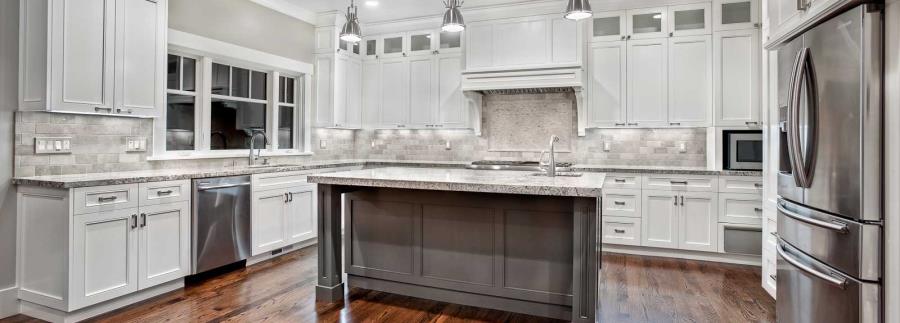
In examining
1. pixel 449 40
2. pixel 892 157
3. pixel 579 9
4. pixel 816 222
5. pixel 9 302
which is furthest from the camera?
pixel 449 40

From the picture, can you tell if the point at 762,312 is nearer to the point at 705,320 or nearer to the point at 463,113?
the point at 705,320

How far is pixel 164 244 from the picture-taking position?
3.47 metres

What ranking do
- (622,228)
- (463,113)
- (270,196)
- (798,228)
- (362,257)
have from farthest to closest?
(463,113), (622,228), (270,196), (362,257), (798,228)

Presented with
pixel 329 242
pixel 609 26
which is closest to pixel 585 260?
pixel 329 242

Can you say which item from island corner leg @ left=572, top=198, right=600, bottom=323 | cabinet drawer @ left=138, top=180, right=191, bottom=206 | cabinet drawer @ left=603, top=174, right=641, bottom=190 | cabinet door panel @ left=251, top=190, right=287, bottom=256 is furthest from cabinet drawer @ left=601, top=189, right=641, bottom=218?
cabinet drawer @ left=138, top=180, right=191, bottom=206

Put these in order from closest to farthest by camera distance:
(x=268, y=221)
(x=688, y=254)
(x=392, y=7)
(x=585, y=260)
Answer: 1. (x=585, y=260)
2. (x=268, y=221)
3. (x=688, y=254)
4. (x=392, y=7)

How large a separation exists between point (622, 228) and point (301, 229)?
334 centimetres

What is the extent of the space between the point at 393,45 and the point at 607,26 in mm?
2681

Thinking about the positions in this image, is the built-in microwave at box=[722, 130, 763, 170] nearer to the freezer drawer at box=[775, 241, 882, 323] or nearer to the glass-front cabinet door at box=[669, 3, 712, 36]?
the glass-front cabinet door at box=[669, 3, 712, 36]

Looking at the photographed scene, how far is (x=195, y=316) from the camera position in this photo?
305 cm

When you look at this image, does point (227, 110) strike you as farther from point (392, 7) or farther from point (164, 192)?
point (392, 7)

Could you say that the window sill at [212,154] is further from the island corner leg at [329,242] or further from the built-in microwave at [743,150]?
the built-in microwave at [743,150]

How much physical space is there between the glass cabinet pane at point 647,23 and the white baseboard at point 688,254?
2276 millimetres

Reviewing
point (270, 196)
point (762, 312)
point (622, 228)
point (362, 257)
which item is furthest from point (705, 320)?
point (270, 196)
